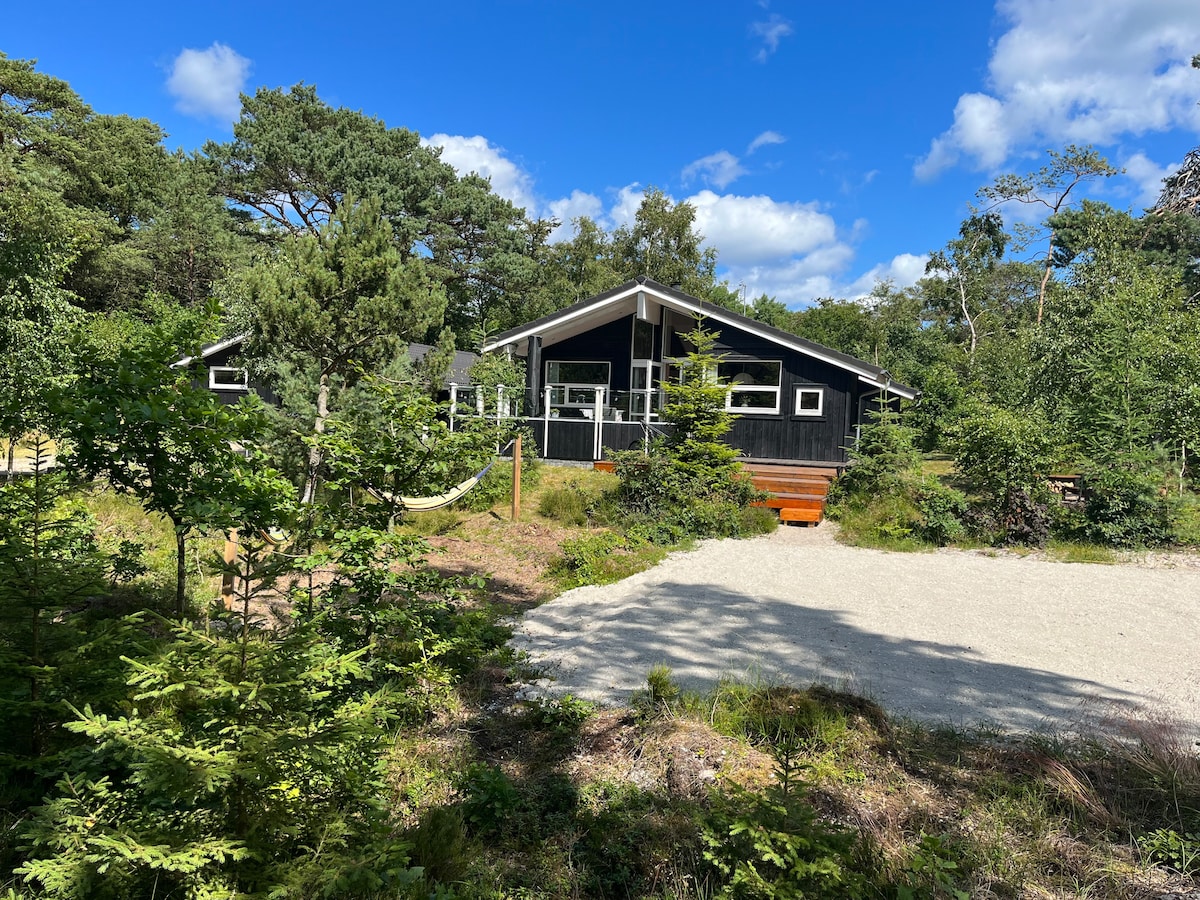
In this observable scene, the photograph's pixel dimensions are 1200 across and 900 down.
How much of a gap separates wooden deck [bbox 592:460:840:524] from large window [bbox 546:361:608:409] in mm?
3178

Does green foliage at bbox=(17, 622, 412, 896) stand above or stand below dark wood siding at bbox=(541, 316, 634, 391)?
below

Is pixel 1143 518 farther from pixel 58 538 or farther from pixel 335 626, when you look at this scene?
pixel 58 538

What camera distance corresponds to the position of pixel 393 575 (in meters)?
A: 3.72

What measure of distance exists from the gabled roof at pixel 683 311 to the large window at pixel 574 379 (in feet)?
4.94

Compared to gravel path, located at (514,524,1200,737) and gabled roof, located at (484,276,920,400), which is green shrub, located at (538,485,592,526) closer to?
gravel path, located at (514,524,1200,737)

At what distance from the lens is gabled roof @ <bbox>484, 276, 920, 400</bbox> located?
1420cm

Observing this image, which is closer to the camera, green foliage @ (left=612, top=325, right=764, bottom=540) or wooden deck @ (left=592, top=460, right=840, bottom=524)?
green foliage @ (left=612, top=325, right=764, bottom=540)

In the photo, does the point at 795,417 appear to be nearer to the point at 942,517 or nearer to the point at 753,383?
the point at 753,383

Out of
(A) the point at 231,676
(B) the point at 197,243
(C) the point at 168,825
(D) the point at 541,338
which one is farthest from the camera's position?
(B) the point at 197,243

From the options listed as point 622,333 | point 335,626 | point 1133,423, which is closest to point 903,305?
point 622,333

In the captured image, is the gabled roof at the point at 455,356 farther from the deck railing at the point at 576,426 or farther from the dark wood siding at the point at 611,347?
the dark wood siding at the point at 611,347

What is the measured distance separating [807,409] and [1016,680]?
10.7m

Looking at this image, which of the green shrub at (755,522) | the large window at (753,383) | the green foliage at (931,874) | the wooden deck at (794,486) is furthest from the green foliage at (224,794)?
the large window at (753,383)

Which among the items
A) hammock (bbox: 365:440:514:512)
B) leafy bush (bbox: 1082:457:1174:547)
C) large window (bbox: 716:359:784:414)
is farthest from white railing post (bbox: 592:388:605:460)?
leafy bush (bbox: 1082:457:1174:547)
